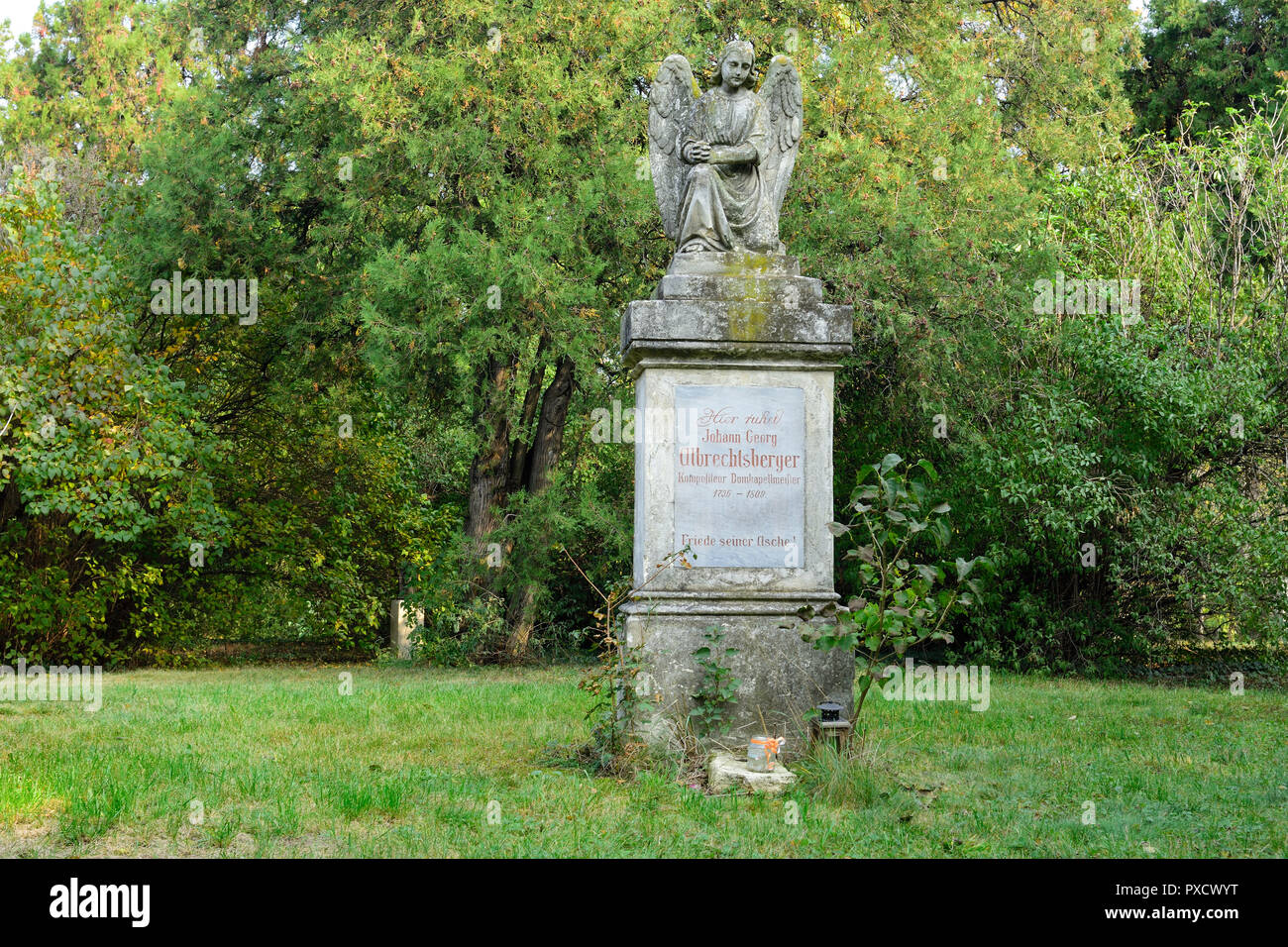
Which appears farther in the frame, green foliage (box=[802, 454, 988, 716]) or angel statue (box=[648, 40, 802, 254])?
angel statue (box=[648, 40, 802, 254])

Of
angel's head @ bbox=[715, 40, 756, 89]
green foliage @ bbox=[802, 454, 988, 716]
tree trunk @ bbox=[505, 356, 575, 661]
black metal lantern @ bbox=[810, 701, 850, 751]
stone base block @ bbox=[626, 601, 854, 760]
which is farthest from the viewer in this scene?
tree trunk @ bbox=[505, 356, 575, 661]

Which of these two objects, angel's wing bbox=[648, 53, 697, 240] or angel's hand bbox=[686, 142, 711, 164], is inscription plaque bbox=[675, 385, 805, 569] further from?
angel's hand bbox=[686, 142, 711, 164]

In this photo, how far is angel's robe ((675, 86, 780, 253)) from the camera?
852 centimetres

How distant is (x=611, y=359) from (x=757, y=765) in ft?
32.3

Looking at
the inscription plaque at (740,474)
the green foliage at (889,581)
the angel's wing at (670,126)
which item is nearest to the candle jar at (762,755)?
the green foliage at (889,581)

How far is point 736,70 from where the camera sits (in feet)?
28.3

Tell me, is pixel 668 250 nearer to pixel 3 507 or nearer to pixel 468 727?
pixel 468 727

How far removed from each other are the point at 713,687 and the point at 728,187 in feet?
10.8

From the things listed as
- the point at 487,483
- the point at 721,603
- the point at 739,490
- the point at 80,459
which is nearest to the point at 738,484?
the point at 739,490

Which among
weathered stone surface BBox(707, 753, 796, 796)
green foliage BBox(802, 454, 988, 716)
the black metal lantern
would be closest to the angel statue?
green foliage BBox(802, 454, 988, 716)

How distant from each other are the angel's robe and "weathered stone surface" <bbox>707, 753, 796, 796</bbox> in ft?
10.9

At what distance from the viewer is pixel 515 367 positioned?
16.8m

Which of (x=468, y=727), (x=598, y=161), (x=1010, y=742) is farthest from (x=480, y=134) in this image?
(x=1010, y=742)

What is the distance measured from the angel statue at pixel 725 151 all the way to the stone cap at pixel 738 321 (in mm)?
401
